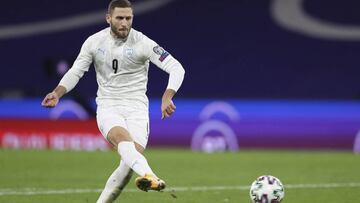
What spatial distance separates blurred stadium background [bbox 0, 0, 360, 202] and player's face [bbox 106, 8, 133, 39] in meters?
10.4

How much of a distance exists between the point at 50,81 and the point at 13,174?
30.9ft

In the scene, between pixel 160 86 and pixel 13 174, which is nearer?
pixel 13 174

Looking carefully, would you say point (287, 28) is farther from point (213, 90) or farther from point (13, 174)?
point (13, 174)

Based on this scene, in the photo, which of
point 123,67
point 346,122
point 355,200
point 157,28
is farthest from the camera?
point 157,28

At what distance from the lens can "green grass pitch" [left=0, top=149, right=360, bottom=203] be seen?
971 centimetres

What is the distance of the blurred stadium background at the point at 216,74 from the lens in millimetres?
18438

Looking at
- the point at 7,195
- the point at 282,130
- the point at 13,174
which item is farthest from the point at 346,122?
the point at 7,195

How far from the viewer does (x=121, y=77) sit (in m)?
8.00

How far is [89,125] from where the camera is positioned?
1828 centimetres

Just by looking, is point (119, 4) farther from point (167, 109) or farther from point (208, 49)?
point (208, 49)

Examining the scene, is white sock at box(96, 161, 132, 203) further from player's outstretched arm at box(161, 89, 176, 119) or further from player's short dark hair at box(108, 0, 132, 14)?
player's short dark hair at box(108, 0, 132, 14)

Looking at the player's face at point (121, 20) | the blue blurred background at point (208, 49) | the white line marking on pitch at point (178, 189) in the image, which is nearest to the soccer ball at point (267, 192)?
the player's face at point (121, 20)

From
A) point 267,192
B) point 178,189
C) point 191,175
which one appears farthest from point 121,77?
point 191,175

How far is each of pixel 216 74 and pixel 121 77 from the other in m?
14.1
